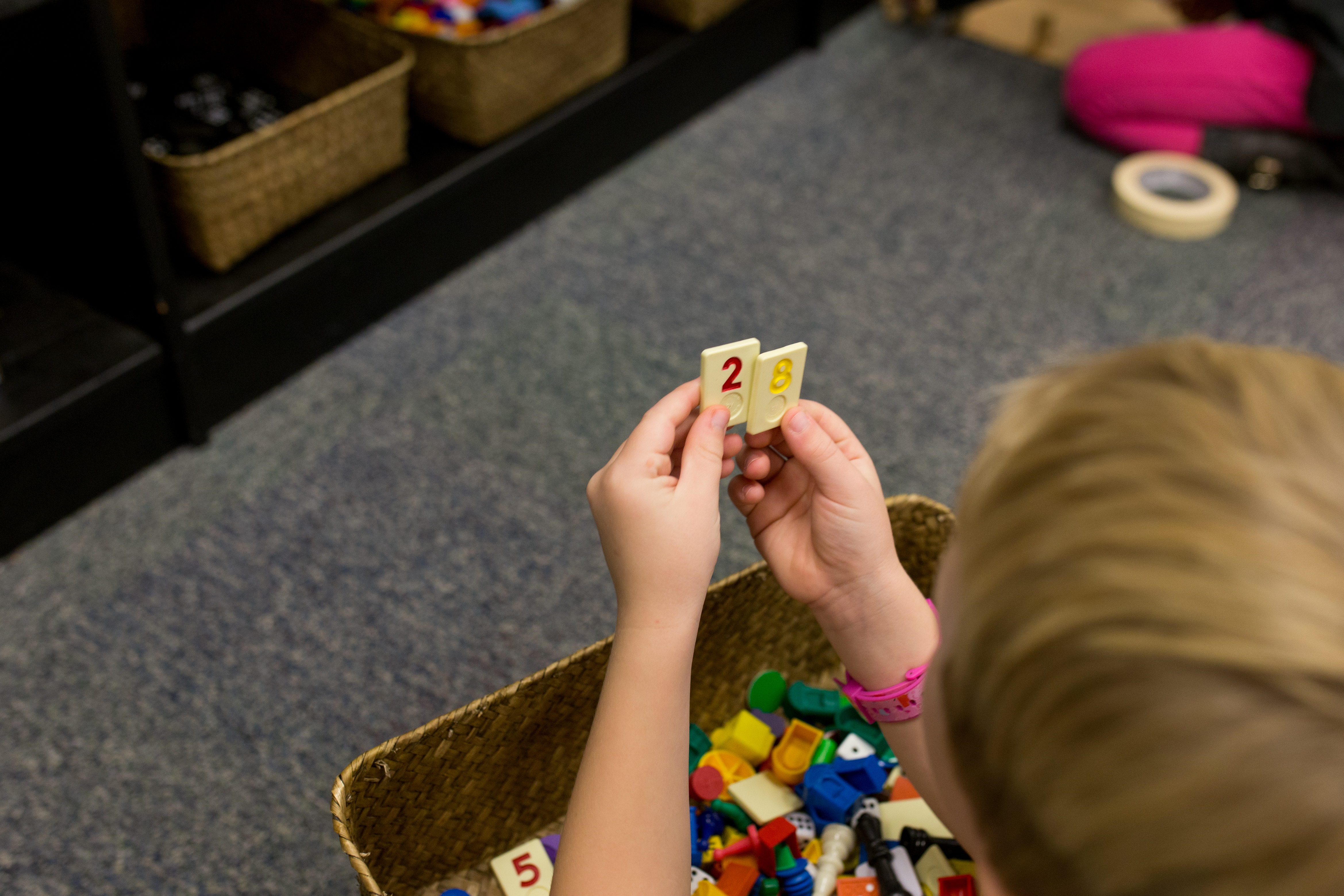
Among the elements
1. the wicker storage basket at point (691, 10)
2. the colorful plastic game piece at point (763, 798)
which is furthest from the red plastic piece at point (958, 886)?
the wicker storage basket at point (691, 10)

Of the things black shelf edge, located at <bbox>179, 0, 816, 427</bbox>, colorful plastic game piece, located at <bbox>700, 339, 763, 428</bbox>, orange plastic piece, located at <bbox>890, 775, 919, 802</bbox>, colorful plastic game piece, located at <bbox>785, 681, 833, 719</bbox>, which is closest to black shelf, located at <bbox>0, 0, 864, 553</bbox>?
black shelf edge, located at <bbox>179, 0, 816, 427</bbox>

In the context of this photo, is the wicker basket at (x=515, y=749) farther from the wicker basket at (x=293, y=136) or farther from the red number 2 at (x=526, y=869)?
the wicker basket at (x=293, y=136)

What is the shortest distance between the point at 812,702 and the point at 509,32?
91cm

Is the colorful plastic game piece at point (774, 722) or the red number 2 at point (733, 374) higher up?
the red number 2 at point (733, 374)

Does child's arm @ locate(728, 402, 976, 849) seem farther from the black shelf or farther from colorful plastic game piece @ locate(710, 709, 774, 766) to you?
the black shelf

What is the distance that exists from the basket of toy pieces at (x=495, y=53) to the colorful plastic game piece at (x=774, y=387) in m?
0.84

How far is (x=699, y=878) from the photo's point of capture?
2.66 feet

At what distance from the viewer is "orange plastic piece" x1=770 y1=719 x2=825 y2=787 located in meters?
0.88

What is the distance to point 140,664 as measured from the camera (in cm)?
107

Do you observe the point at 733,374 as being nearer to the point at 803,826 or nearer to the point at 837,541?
the point at 837,541

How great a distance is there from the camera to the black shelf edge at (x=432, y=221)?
125cm

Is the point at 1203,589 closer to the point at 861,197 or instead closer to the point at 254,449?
the point at 254,449

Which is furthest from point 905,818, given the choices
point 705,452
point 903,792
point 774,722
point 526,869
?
point 705,452

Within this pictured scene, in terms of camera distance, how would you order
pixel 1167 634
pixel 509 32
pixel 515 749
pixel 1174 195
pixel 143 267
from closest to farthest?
pixel 1167 634, pixel 515 749, pixel 143 267, pixel 509 32, pixel 1174 195
